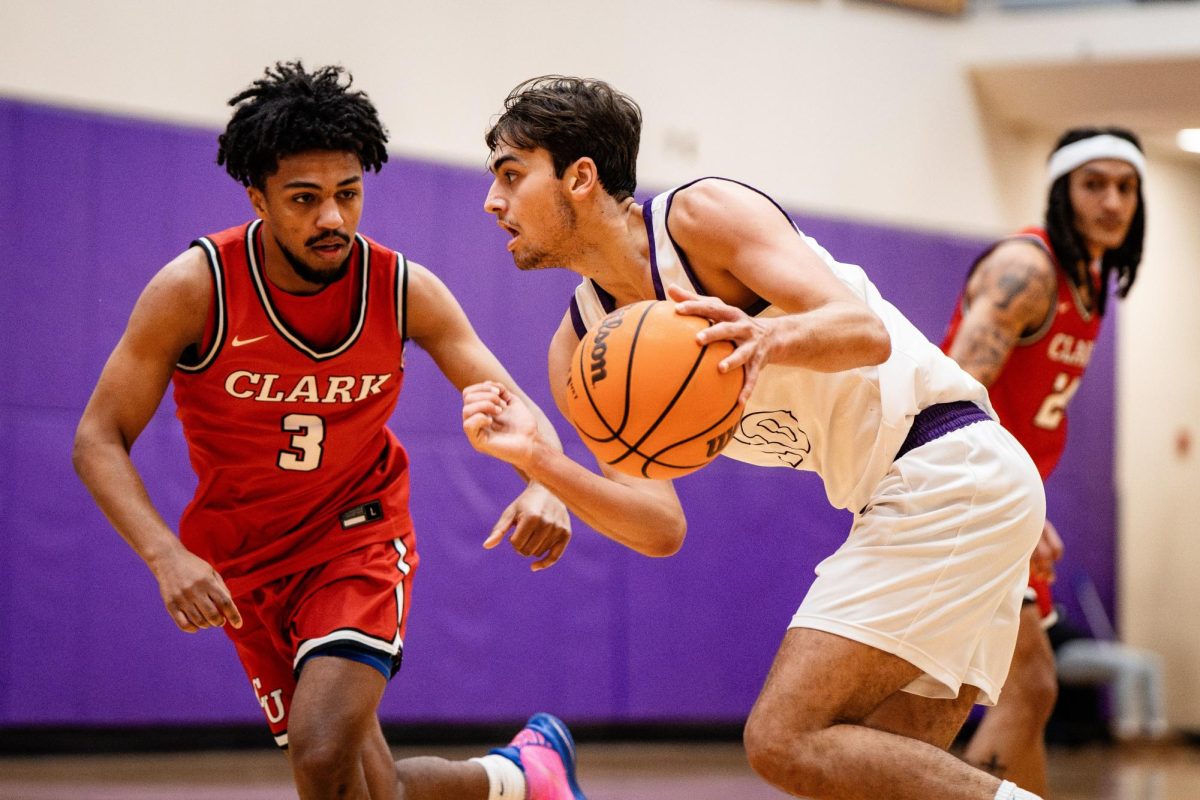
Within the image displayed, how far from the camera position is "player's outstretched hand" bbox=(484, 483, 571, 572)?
338 centimetres

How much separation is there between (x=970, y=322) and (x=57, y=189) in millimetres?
4119

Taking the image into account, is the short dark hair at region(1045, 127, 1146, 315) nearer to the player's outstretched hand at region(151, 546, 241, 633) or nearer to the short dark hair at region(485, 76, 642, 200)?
the short dark hair at region(485, 76, 642, 200)

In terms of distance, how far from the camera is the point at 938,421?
3.04 m

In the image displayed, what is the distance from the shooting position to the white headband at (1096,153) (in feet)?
16.9

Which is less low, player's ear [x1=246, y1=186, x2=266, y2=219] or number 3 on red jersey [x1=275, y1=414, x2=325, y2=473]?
player's ear [x1=246, y1=186, x2=266, y2=219]

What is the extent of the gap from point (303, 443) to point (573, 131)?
1.13 meters

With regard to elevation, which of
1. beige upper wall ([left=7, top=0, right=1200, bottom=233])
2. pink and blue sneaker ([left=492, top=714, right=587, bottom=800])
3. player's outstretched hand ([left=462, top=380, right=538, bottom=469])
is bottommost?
pink and blue sneaker ([left=492, top=714, right=587, bottom=800])

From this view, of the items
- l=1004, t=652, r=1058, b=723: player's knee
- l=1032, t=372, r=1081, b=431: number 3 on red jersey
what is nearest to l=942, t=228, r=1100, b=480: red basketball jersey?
l=1032, t=372, r=1081, b=431: number 3 on red jersey

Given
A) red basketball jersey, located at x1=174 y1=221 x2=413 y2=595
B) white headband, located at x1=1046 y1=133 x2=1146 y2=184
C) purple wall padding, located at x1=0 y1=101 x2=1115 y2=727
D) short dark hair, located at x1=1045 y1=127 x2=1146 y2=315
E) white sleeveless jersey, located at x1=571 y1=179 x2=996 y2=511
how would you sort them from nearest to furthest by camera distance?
white sleeveless jersey, located at x1=571 y1=179 x2=996 y2=511
red basketball jersey, located at x1=174 y1=221 x2=413 y2=595
short dark hair, located at x1=1045 y1=127 x2=1146 y2=315
white headband, located at x1=1046 y1=133 x2=1146 y2=184
purple wall padding, located at x1=0 y1=101 x2=1115 y2=727

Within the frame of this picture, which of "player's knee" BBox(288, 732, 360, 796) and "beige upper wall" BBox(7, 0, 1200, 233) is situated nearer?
"player's knee" BBox(288, 732, 360, 796)

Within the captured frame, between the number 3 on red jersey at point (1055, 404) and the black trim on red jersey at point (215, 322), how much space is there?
2.84 meters

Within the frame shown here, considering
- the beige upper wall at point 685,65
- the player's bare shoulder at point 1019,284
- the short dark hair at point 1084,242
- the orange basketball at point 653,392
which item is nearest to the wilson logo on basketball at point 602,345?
the orange basketball at point 653,392

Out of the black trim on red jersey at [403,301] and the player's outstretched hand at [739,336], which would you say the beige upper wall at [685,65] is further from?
the player's outstretched hand at [739,336]

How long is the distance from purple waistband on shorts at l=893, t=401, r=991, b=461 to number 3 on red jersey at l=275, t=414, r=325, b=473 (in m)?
1.54
